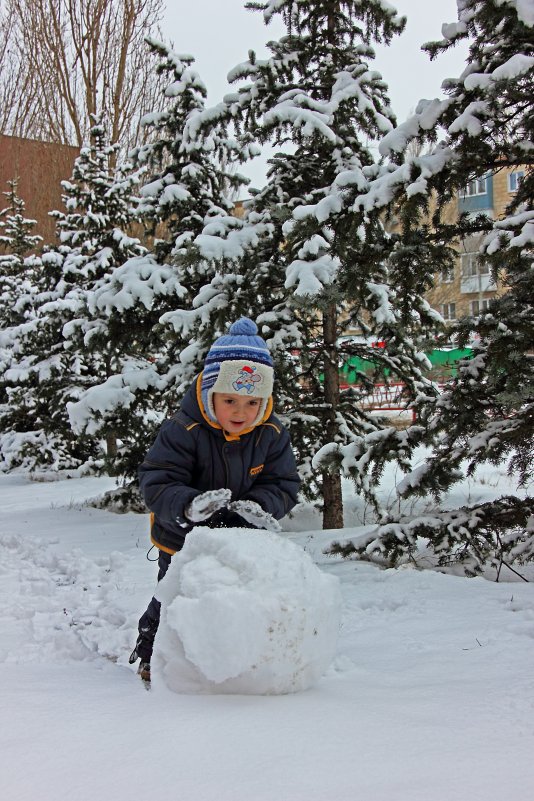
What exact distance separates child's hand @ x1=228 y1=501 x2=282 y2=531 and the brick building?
19.0 m

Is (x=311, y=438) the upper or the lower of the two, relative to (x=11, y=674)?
upper

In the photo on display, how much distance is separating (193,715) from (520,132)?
176 inches

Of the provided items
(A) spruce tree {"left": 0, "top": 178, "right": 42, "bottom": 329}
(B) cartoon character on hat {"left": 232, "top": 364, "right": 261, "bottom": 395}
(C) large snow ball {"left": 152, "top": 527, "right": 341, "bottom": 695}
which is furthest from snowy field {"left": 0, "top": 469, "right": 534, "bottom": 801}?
(A) spruce tree {"left": 0, "top": 178, "right": 42, "bottom": 329}

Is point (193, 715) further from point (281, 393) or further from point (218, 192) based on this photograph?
point (218, 192)

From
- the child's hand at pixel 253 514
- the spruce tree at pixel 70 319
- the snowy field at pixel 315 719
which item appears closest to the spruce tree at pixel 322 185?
the snowy field at pixel 315 719

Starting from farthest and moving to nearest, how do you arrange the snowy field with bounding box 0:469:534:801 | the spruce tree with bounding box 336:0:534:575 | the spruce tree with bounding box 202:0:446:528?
the spruce tree with bounding box 202:0:446:528, the spruce tree with bounding box 336:0:534:575, the snowy field with bounding box 0:469:534:801

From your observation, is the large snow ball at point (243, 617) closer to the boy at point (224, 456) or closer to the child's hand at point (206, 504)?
the child's hand at point (206, 504)

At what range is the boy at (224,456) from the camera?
291 cm

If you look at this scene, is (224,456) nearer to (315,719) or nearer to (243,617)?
(243,617)

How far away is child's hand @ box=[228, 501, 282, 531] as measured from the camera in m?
2.77

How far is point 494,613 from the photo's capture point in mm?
3697

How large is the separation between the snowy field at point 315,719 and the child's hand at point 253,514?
0.68m

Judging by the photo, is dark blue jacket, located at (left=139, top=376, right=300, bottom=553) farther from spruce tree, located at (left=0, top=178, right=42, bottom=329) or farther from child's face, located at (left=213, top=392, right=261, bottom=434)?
spruce tree, located at (left=0, top=178, right=42, bottom=329)

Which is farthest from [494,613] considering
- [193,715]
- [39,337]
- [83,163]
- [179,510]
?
[39,337]
